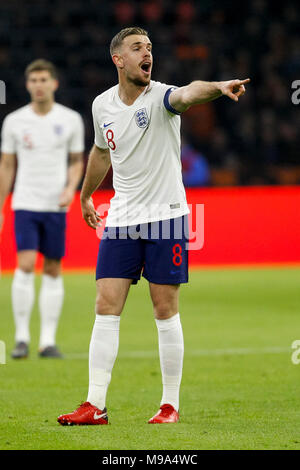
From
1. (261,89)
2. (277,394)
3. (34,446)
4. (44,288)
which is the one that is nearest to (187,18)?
(261,89)

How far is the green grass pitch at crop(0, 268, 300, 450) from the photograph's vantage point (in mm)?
4914

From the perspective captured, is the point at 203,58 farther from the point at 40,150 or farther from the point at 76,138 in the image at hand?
the point at 40,150

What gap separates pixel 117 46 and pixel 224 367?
3132 mm

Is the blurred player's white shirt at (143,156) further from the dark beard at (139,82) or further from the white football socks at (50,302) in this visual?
the white football socks at (50,302)

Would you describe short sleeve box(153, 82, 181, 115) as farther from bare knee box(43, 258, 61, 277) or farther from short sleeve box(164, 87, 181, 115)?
bare knee box(43, 258, 61, 277)

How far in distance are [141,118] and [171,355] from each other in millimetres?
1366

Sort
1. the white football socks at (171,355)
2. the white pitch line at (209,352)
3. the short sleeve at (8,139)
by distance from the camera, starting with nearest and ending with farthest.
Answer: the white football socks at (171,355) → the white pitch line at (209,352) → the short sleeve at (8,139)

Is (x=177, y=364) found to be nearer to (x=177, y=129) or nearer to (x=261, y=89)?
(x=177, y=129)

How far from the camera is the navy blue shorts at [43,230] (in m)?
8.55

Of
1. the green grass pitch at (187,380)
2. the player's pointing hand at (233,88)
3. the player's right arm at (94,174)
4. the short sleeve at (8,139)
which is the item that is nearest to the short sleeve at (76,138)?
the short sleeve at (8,139)

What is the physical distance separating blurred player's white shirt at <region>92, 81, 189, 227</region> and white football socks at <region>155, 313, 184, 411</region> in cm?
62

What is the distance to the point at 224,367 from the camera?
7.60 m

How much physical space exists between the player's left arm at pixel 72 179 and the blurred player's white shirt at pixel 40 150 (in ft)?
0.20

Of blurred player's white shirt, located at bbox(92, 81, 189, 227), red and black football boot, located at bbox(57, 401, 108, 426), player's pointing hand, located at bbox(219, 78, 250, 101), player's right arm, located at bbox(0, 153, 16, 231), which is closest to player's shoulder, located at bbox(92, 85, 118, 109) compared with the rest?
blurred player's white shirt, located at bbox(92, 81, 189, 227)
